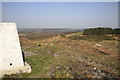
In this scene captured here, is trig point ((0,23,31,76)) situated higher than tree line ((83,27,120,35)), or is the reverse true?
tree line ((83,27,120,35))

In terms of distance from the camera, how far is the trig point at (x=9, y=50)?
6848 mm

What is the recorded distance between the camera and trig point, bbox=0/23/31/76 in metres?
6.85

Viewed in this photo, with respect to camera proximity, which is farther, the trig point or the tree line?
the tree line

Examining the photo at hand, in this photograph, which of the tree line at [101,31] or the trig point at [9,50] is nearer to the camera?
the trig point at [9,50]

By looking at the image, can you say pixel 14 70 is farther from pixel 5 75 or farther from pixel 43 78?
pixel 43 78

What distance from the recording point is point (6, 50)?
22.7 feet

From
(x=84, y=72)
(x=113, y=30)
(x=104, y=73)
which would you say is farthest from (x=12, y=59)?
(x=113, y=30)

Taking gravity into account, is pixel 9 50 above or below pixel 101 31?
below

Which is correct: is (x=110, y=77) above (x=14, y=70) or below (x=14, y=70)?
below

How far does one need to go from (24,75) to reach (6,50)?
1.90 m

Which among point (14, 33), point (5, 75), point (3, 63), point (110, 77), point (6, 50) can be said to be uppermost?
point (14, 33)

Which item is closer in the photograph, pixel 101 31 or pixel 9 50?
pixel 9 50

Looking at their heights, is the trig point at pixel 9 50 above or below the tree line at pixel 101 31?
below

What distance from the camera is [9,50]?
22.9 feet
